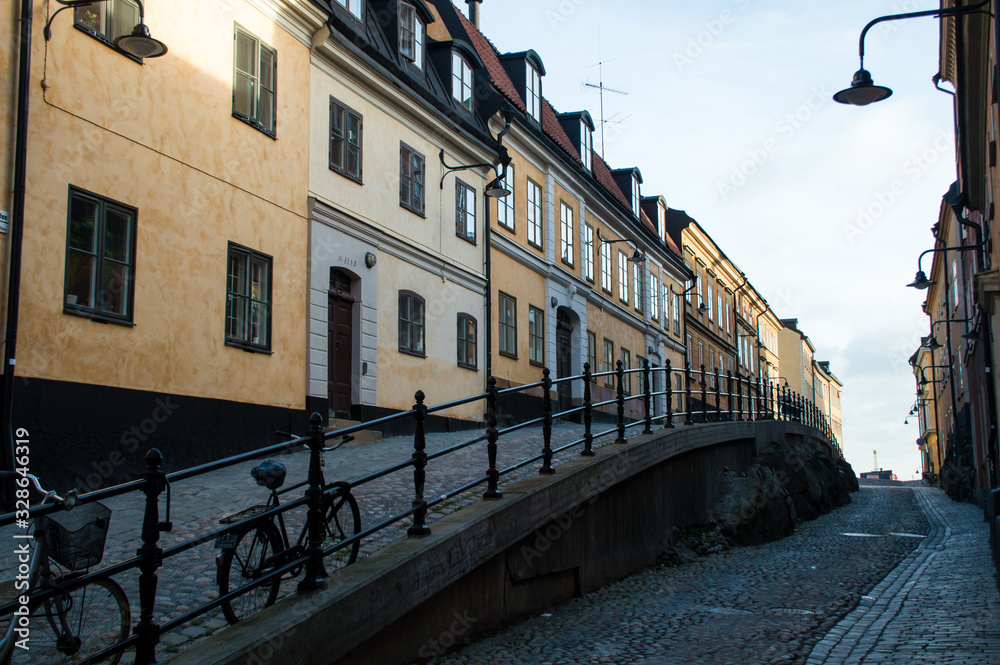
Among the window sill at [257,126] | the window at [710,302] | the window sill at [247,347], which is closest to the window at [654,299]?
the window at [710,302]

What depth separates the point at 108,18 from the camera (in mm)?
11734

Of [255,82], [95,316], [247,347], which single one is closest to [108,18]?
[255,82]

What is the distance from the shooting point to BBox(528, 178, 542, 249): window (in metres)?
24.6

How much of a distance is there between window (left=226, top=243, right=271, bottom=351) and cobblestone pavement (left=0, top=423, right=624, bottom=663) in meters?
1.77

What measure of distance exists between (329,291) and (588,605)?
27.6ft

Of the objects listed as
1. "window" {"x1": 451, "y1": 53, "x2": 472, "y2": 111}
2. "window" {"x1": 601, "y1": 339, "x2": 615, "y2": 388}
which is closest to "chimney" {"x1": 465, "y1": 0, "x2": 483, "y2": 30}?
"window" {"x1": 451, "y1": 53, "x2": 472, "y2": 111}

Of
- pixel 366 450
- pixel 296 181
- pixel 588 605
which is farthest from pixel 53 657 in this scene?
pixel 296 181

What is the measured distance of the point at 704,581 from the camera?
1096 cm

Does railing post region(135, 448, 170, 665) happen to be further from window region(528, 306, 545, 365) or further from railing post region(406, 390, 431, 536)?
window region(528, 306, 545, 365)

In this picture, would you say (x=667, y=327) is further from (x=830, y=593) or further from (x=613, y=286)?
(x=830, y=593)

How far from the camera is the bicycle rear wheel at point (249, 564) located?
574 cm

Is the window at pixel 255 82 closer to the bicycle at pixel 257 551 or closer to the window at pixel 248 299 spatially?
the window at pixel 248 299

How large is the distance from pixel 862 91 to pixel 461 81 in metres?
12.3

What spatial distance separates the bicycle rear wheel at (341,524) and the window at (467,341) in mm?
13329
